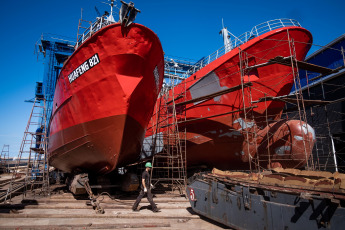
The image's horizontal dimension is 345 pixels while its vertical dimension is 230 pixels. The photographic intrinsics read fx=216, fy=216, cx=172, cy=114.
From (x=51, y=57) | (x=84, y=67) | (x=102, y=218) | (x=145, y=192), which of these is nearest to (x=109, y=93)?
(x=84, y=67)

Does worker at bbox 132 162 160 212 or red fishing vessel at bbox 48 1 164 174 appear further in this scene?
red fishing vessel at bbox 48 1 164 174

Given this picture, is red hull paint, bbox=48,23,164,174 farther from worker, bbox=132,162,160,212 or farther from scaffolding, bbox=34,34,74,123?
scaffolding, bbox=34,34,74,123

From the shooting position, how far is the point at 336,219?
257cm

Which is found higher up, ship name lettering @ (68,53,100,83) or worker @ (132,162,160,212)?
ship name lettering @ (68,53,100,83)

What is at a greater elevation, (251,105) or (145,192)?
(251,105)

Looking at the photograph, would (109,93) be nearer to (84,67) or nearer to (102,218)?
(84,67)

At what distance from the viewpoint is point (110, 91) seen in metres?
6.25

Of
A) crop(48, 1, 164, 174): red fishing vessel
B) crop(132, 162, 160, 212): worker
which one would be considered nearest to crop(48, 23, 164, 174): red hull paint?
crop(48, 1, 164, 174): red fishing vessel

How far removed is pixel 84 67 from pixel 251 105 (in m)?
6.09

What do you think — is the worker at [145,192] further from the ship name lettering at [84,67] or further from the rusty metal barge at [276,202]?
the ship name lettering at [84,67]

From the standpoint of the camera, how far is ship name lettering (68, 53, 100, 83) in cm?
Result: 627

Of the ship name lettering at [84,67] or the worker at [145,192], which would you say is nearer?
the worker at [145,192]

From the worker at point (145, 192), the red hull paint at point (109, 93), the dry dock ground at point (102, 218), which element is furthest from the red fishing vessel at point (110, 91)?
the dry dock ground at point (102, 218)

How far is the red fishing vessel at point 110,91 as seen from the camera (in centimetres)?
602
